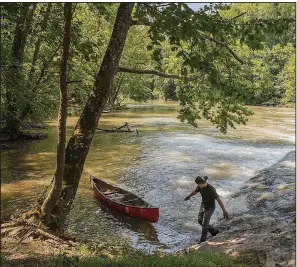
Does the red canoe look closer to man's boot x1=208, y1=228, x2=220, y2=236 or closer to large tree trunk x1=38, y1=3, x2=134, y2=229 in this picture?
man's boot x1=208, y1=228, x2=220, y2=236

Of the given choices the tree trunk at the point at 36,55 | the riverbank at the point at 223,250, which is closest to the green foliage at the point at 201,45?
the tree trunk at the point at 36,55

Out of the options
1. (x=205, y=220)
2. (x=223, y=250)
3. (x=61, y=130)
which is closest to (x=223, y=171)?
(x=205, y=220)

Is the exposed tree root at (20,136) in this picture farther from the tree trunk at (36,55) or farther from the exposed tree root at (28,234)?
the exposed tree root at (28,234)

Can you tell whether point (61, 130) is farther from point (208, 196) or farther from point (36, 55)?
point (36, 55)

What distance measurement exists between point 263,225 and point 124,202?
16.2 feet

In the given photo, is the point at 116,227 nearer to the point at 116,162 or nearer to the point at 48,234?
the point at 48,234

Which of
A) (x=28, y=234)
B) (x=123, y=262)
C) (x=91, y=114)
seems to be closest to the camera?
(x=123, y=262)

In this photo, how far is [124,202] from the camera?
13008 millimetres

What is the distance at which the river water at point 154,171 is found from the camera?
11.6m

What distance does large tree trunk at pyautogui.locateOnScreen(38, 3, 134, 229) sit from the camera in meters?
8.02

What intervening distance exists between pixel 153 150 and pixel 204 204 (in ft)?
46.4

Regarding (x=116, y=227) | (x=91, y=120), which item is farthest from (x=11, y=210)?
(x=91, y=120)

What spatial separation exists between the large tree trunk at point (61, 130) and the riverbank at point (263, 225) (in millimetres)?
3333

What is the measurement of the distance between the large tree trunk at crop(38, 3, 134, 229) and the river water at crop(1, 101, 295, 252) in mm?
2555
